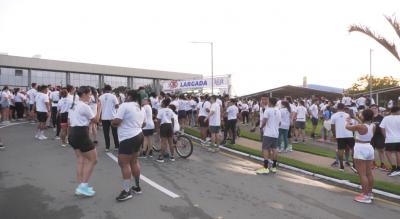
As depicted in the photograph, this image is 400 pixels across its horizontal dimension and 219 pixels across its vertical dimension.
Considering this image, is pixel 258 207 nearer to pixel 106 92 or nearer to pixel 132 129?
pixel 132 129

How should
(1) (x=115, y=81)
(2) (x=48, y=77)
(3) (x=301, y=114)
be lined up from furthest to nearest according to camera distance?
(1) (x=115, y=81), (2) (x=48, y=77), (3) (x=301, y=114)

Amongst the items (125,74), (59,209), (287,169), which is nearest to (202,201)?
(59,209)

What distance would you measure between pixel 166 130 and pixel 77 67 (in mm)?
36470

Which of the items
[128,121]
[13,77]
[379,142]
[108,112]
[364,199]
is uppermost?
[13,77]

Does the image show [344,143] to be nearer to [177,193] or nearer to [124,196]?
[177,193]

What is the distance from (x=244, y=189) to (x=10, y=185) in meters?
4.68

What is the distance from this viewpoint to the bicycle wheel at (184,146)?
11.0 meters

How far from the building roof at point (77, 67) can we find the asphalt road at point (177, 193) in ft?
78.5

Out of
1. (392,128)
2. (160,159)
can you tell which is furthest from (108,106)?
(392,128)

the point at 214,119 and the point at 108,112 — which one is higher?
the point at 108,112

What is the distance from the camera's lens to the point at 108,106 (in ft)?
37.3

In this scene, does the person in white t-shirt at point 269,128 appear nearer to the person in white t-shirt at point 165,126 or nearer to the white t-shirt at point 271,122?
the white t-shirt at point 271,122

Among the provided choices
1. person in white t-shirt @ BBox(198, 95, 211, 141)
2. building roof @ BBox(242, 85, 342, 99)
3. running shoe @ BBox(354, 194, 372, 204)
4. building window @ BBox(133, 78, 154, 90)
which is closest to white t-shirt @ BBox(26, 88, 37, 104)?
person in white t-shirt @ BBox(198, 95, 211, 141)

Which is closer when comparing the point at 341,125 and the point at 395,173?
the point at 395,173
